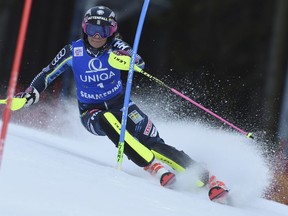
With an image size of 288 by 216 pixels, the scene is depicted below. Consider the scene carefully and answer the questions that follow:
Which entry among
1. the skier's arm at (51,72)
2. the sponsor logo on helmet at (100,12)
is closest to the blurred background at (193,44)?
the skier's arm at (51,72)

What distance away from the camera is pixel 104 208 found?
11.2 feet

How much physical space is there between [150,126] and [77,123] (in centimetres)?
304

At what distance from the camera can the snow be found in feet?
10.8

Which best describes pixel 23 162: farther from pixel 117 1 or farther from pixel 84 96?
pixel 117 1

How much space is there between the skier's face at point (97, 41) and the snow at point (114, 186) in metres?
0.95

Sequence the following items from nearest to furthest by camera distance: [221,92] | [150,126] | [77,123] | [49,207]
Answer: [49,207]
[150,126]
[77,123]
[221,92]

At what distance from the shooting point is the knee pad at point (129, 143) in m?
5.01

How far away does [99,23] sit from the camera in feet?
17.4

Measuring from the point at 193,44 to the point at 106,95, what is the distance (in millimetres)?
6890

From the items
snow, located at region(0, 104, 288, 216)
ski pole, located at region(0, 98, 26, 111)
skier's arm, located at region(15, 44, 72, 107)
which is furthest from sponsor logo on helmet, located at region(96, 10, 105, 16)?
snow, located at region(0, 104, 288, 216)

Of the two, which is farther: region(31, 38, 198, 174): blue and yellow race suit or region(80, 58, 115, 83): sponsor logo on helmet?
region(80, 58, 115, 83): sponsor logo on helmet

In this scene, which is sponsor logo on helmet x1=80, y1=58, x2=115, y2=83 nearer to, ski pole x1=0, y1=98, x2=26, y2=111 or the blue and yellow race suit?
the blue and yellow race suit

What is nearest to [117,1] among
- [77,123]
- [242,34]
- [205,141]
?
[242,34]

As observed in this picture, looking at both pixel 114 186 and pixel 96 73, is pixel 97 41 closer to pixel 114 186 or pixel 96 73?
pixel 96 73
